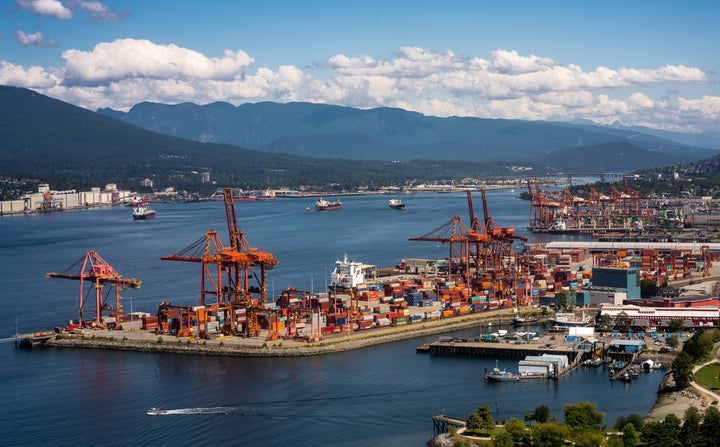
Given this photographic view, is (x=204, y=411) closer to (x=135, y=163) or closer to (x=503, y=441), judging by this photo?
(x=503, y=441)

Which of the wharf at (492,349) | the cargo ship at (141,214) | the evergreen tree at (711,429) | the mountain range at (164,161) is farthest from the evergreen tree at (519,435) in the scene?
the mountain range at (164,161)

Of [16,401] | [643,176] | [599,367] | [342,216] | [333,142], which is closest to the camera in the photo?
[16,401]

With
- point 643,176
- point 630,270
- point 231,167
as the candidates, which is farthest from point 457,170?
point 630,270

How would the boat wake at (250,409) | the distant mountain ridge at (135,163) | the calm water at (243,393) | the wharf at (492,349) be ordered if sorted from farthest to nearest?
the distant mountain ridge at (135,163) → the wharf at (492,349) → the boat wake at (250,409) → the calm water at (243,393)

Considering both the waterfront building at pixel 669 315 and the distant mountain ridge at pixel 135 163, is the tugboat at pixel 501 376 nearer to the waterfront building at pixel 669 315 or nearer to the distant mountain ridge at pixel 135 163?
the waterfront building at pixel 669 315

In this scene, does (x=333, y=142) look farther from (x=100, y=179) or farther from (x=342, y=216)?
(x=342, y=216)

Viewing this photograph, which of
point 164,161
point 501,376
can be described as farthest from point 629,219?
point 164,161
